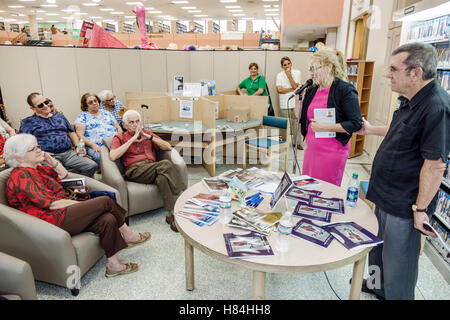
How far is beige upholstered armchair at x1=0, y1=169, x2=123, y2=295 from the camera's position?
1.81m

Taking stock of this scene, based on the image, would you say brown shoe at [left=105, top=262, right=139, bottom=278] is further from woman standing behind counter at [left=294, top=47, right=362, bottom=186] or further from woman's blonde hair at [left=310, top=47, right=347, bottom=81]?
woman's blonde hair at [left=310, top=47, right=347, bottom=81]

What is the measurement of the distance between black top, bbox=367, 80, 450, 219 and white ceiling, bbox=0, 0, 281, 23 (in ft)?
39.1

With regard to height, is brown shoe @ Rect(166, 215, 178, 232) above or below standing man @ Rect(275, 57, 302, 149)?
below

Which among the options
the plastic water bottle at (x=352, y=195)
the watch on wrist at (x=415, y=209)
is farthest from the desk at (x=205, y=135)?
the watch on wrist at (x=415, y=209)

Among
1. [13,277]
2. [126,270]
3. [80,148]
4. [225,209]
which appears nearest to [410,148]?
[225,209]

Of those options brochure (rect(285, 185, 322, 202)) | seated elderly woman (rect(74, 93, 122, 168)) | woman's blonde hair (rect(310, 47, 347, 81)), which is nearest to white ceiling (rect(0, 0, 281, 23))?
seated elderly woman (rect(74, 93, 122, 168))

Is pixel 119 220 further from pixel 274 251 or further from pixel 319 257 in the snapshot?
pixel 319 257

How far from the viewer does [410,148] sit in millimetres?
1437

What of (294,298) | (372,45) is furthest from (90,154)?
(372,45)

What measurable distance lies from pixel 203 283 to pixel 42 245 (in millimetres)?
1094

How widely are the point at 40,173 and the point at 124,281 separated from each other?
1002mm

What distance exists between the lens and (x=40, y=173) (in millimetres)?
2105

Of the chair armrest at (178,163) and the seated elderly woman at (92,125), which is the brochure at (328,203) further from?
the seated elderly woman at (92,125)
